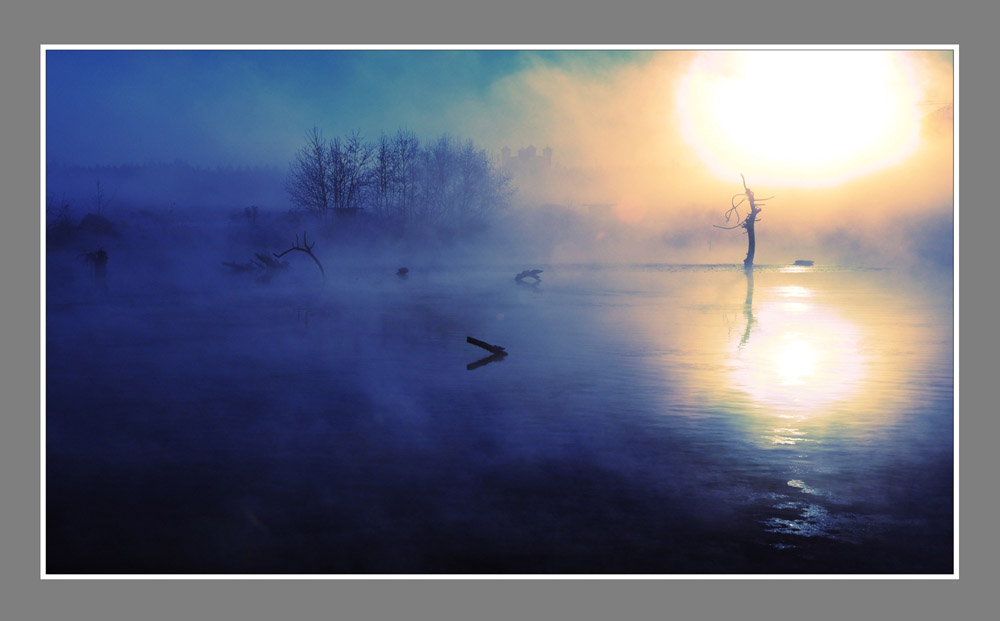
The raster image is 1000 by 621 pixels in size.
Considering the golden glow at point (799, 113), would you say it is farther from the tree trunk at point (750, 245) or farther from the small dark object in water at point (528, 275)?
the small dark object in water at point (528, 275)

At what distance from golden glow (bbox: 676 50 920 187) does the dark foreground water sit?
5.26ft

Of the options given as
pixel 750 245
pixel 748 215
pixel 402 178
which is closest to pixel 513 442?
pixel 748 215

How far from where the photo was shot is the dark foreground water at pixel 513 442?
536 cm

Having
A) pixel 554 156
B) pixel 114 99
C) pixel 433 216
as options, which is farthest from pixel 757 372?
pixel 114 99

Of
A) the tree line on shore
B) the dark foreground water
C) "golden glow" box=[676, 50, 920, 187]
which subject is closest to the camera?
the dark foreground water

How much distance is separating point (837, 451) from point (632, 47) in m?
3.55

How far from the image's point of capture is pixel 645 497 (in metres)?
5.84

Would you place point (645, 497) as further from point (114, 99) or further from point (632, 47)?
point (114, 99)

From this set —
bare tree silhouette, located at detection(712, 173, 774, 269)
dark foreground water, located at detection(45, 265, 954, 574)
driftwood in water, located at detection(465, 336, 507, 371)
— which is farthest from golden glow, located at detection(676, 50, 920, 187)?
driftwood in water, located at detection(465, 336, 507, 371)

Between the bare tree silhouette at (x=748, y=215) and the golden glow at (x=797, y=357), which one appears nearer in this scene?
the golden glow at (x=797, y=357)

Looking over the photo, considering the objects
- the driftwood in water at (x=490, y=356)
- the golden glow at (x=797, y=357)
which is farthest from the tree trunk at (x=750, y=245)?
the driftwood in water at (x=490, y=356)

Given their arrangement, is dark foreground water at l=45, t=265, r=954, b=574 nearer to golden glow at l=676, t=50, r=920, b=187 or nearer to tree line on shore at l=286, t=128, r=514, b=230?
tree line on shore at l=286, t=128, r=514, b=230

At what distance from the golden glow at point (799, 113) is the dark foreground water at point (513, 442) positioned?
5.26 feet

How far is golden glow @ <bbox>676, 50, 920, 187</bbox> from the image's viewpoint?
7.97 metres
